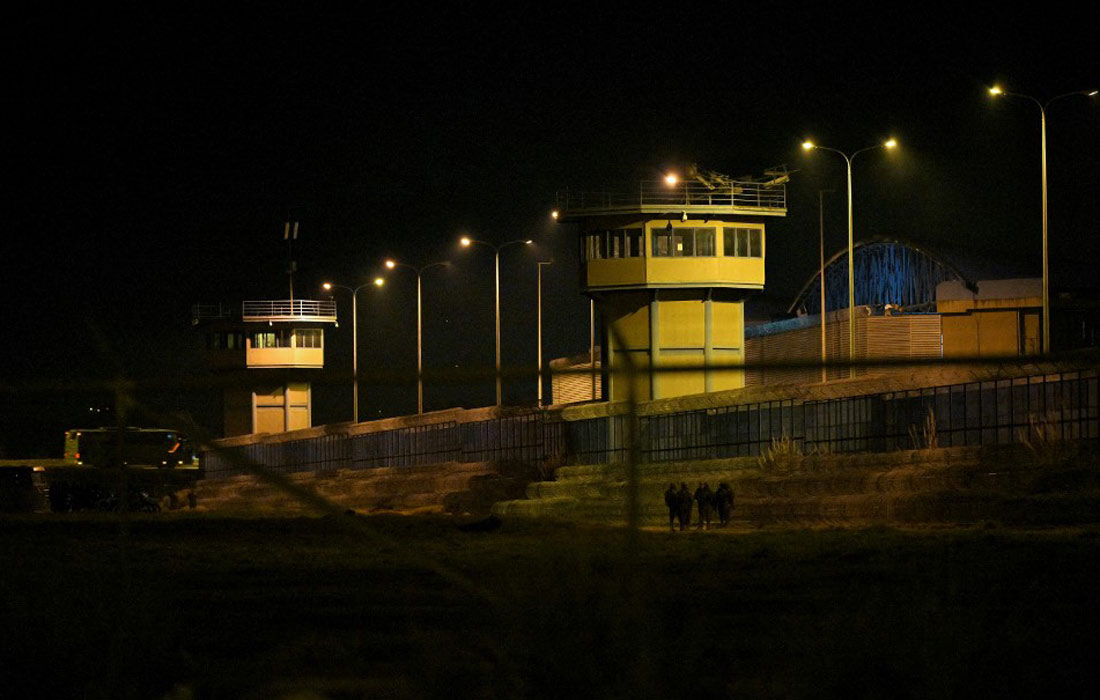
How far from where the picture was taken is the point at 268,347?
112 m

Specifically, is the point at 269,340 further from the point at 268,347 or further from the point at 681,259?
the point at 681,259

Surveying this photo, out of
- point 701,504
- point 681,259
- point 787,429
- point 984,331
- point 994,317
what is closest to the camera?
point 701,504

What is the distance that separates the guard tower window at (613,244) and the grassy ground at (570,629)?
48155 millimetres

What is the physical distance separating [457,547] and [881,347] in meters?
61.3

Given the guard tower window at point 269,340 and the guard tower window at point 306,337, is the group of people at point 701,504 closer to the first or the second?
the guard tower window at point 269,340

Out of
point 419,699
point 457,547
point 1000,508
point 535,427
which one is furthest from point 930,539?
point 535,427

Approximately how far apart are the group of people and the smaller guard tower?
79077 millimetres

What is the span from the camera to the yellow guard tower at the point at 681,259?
65.6 meters

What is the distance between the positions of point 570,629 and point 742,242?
197 feet

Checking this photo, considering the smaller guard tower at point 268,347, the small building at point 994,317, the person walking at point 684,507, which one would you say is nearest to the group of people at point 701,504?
the person walking at point 684,507

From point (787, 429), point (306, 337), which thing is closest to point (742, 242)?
point (787, 429)

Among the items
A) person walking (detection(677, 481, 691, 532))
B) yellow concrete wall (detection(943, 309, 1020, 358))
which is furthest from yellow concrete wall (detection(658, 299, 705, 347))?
person walking (detection(677, 481, 691, 532))

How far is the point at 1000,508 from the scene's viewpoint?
86.4 ft

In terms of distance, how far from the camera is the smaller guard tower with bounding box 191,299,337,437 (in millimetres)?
110438
